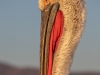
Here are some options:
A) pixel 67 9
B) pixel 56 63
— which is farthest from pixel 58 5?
pixel 56 63

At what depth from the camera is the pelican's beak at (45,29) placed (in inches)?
203

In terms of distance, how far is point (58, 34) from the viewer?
5.18 metres

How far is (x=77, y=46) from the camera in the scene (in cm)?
521

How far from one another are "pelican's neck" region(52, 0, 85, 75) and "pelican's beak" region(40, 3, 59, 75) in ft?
0.22

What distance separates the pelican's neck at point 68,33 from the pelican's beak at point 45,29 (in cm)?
7

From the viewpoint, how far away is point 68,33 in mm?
5141

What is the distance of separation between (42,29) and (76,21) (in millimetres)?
260

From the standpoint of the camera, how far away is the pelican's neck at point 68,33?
5.10 meters

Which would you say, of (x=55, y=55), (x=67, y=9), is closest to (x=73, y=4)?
(x=67, y=9)

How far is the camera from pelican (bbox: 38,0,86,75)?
5.12 m

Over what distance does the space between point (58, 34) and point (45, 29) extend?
0.10 meters

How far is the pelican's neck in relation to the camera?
16.7ft

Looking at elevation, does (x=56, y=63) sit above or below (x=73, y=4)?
below

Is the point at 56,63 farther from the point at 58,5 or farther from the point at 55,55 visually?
the point at 58,5
